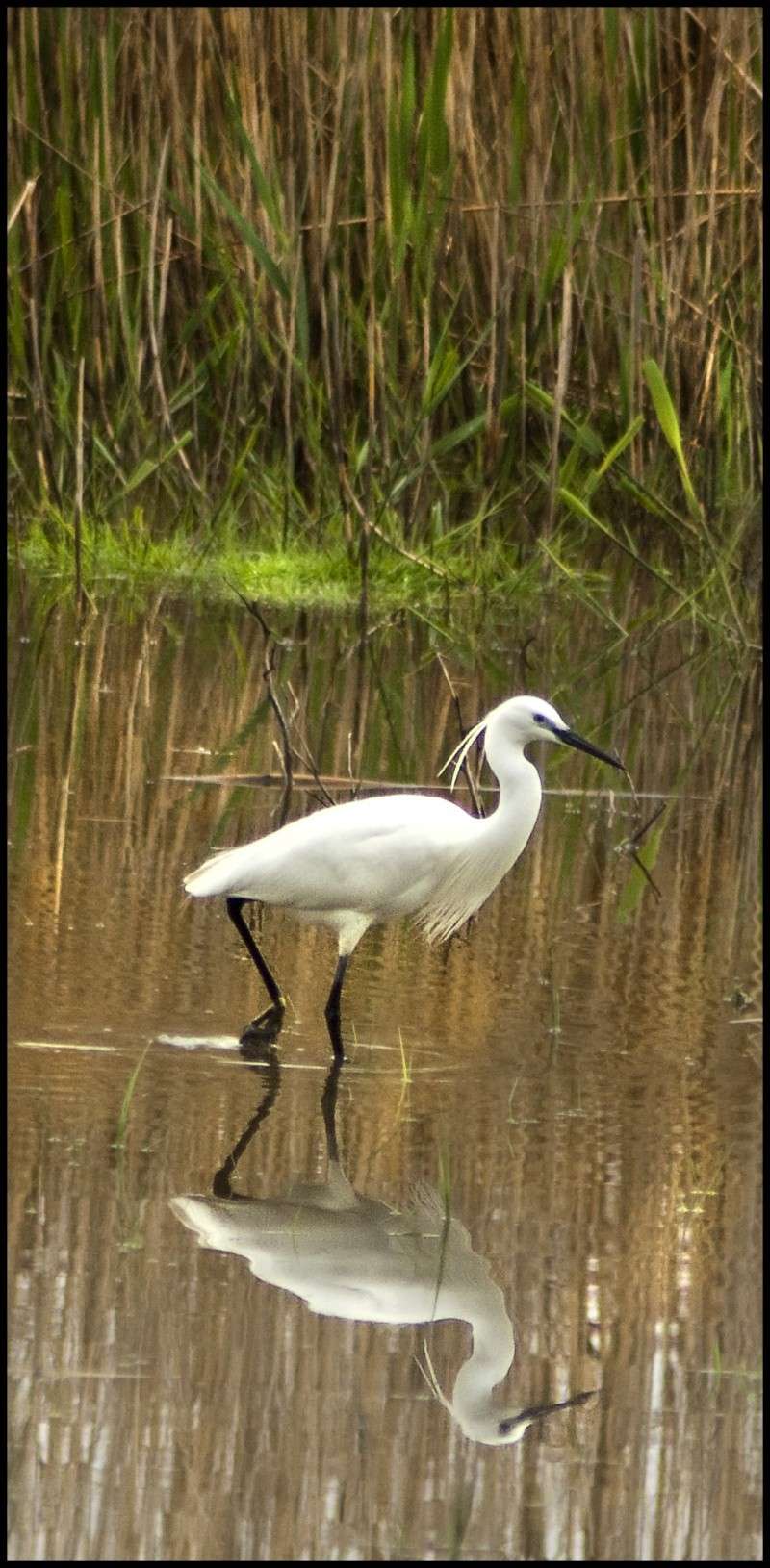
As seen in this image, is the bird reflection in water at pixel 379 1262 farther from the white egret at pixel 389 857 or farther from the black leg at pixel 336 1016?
the white egret at pixel 389 857

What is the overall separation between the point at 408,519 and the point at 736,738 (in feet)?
7.91

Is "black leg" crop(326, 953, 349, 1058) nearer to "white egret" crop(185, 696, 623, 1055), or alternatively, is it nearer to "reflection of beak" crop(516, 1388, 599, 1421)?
"white egret" crop(185, 696, 623, 1055)

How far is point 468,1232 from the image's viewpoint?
3.13 meters

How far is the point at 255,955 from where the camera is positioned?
4234 millimetres

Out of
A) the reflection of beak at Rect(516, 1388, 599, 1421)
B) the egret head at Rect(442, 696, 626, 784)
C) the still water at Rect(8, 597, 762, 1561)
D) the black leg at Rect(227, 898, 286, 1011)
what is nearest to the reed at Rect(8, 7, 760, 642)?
the still water at Rect(8, 597, 762, 1561)

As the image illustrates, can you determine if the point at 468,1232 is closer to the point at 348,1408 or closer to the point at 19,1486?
the point at 348,1408

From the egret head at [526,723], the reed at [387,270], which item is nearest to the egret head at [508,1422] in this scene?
the egret head at [526,723]

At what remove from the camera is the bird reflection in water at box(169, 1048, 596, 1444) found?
8.66ft

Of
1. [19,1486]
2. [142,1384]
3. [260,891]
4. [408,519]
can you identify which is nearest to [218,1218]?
[142,1384]

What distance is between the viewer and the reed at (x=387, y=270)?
852 cm

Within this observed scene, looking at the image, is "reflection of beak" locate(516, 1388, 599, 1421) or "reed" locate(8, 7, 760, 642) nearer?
"reflection of beak" locate(516, 1388, 599, 1421)

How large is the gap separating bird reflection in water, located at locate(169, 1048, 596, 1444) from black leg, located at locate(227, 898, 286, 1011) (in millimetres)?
737

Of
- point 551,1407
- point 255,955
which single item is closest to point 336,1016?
point 255,955

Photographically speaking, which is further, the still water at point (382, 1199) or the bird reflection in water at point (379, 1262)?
the bird reflection in water at point (379, 1262)
